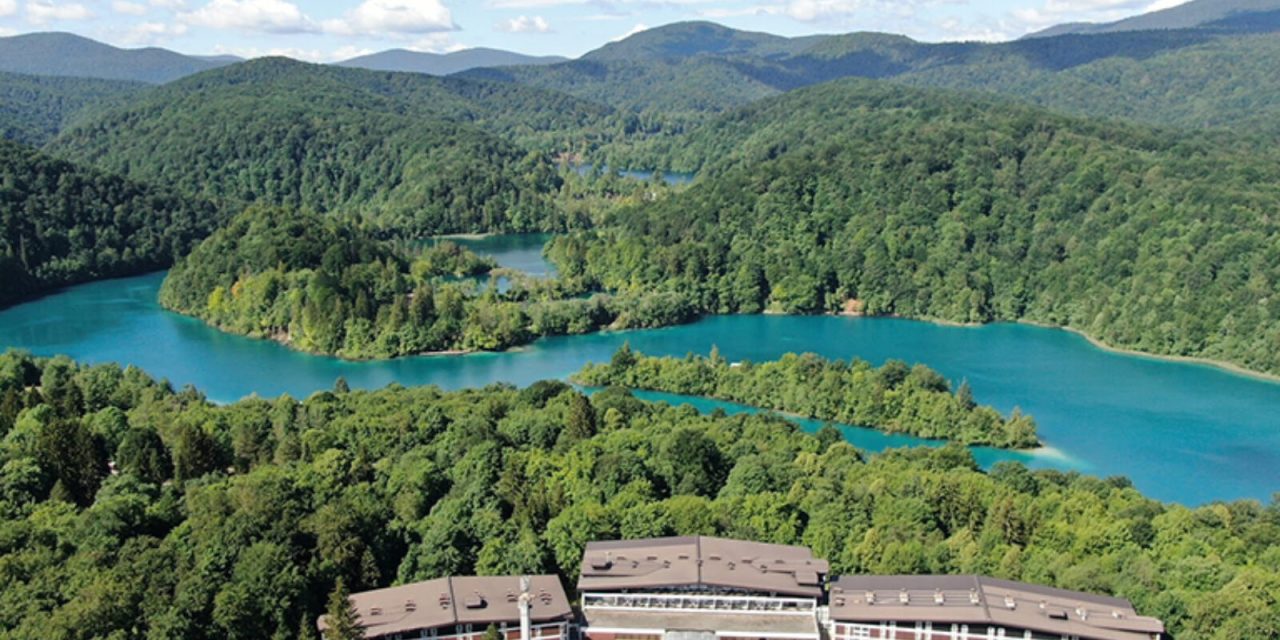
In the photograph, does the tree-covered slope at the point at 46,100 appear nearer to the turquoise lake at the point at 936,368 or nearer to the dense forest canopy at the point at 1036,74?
the dense forest canopy at the point at 1036,74

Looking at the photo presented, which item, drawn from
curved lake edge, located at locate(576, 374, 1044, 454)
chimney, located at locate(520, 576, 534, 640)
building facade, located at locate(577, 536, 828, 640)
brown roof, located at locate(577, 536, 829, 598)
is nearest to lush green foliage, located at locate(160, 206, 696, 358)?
curved lake edge, located at locate(576, 374, 1044, 454)

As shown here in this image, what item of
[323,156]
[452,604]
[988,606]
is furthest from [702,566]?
[323,156]

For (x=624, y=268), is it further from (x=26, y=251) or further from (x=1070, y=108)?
(x=1070, y=108)

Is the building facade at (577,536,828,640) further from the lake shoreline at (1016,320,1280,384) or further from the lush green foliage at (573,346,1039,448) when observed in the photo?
the lake shoreline at (1016,320,1280,384)

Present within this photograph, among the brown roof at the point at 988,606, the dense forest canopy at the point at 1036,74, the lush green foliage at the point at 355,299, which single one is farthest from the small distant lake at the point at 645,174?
the brown roof at the point at 988,606

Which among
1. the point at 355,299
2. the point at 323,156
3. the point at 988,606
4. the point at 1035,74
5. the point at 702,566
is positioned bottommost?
the point at 355,299

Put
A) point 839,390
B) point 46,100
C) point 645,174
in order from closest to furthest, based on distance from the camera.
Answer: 1. point 839,390
2. point 645,174
3. point 46,100

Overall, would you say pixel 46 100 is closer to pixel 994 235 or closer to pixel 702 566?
pixel 994 235
